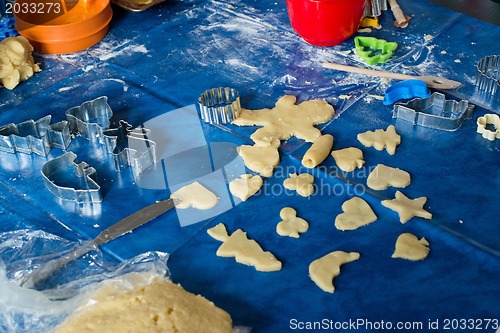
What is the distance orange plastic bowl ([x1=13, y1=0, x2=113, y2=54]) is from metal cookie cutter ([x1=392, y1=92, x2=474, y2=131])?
3.03ft

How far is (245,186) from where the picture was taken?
143 centimetres

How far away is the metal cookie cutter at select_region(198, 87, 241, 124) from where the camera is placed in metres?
1.62

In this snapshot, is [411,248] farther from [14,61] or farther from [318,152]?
[14,61]

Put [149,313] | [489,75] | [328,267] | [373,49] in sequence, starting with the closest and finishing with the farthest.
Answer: [149,313] < [328,267] < [489,75] < [373,49]

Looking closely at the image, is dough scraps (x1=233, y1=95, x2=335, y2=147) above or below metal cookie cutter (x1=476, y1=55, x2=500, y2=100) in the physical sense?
below

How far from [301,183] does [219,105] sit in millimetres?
376

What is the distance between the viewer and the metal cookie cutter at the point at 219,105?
5.31 feet

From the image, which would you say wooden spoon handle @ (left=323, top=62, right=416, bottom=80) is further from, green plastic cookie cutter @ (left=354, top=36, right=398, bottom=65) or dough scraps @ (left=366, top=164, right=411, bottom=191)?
dough scraps @ (left=366, top=164, right=411, bottom=191)

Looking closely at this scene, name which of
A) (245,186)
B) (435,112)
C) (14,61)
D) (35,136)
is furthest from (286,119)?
(14,61)

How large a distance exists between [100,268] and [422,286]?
61cm

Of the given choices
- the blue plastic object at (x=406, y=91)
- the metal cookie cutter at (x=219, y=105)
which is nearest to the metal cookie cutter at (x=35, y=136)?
the metal cookie cutter at (x=219, y=105)

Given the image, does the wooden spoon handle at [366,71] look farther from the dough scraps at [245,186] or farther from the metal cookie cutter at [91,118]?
Answer: the metal cookie cutter at [91,118]

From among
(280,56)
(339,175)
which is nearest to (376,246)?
(339,175)

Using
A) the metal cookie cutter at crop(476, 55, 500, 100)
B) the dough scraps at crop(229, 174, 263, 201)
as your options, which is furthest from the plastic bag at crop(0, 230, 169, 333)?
the metal cookie cutter at crop(476, 55, 500, 100)
